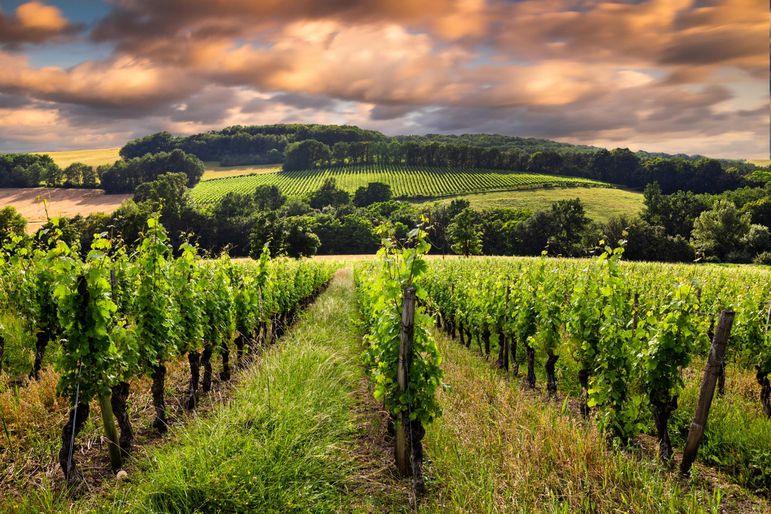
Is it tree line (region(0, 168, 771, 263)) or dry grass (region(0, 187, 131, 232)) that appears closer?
tree line (region(0, 168, 771, 263))

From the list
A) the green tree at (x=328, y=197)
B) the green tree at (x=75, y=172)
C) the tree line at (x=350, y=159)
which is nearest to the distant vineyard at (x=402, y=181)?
the tree line at (x=350, y=159)

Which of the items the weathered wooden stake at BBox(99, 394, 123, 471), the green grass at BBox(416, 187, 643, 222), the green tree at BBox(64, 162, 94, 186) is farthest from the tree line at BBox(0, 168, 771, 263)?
the weathered wooden stake at BBox(99, 394, 123, 471)

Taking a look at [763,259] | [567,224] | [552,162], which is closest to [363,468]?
[763,259]

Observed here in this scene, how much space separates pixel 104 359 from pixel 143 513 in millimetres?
1959

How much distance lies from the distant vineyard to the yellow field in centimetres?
2767

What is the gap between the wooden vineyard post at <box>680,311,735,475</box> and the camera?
193 inches

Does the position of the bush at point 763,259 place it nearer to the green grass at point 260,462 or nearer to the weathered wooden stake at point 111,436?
the green grass at point 260,462

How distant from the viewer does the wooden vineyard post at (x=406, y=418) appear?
4.76 meters

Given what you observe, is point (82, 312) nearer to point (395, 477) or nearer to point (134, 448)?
point (134, 448)

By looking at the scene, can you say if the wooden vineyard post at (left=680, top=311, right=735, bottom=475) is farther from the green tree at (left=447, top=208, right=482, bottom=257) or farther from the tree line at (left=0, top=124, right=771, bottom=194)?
the tree line at (left=0, top=124, right=771, bottom=194)

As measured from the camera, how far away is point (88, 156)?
109 metres

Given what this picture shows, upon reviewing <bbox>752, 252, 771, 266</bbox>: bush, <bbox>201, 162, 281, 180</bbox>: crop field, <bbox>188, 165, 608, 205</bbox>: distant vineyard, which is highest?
<bbox>201, 162, 281, 180</bbox>: crop field

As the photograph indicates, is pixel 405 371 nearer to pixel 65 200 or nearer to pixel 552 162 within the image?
pixel 65 200

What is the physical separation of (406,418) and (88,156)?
132738mm
